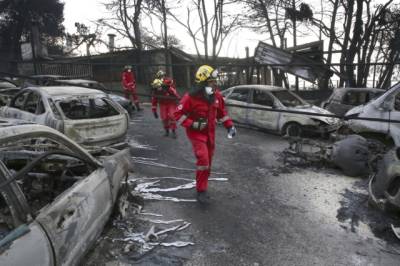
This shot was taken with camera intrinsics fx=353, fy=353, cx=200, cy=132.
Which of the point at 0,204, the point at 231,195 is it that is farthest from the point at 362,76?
the point at 0,204

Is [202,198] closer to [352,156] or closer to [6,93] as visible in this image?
[352,156]

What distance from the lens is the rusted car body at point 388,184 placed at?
4207 millimetres

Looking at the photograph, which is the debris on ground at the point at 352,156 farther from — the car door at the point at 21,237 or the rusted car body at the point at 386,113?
the car door at the point at 21,237

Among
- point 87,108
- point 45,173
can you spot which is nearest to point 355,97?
point 87,108

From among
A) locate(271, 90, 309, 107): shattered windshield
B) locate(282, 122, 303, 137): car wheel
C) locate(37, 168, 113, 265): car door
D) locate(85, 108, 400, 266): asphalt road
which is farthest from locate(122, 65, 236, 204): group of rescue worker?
locate(271, 90, 309, 107): shattered windshield

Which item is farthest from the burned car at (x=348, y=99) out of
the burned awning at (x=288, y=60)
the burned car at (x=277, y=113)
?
the burned awning at (x=288, y=60)

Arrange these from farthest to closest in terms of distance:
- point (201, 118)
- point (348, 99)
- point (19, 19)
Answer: point (19, 19), point (348, 99), point (201, 118)

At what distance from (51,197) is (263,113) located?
733 centimetres

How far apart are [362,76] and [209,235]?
12118mm

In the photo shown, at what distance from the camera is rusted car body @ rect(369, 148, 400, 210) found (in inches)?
166

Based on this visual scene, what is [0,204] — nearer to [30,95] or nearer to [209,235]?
[209,235]

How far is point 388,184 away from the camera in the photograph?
14.3ft

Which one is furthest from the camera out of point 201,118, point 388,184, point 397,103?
point 397,103

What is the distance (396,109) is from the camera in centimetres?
648
